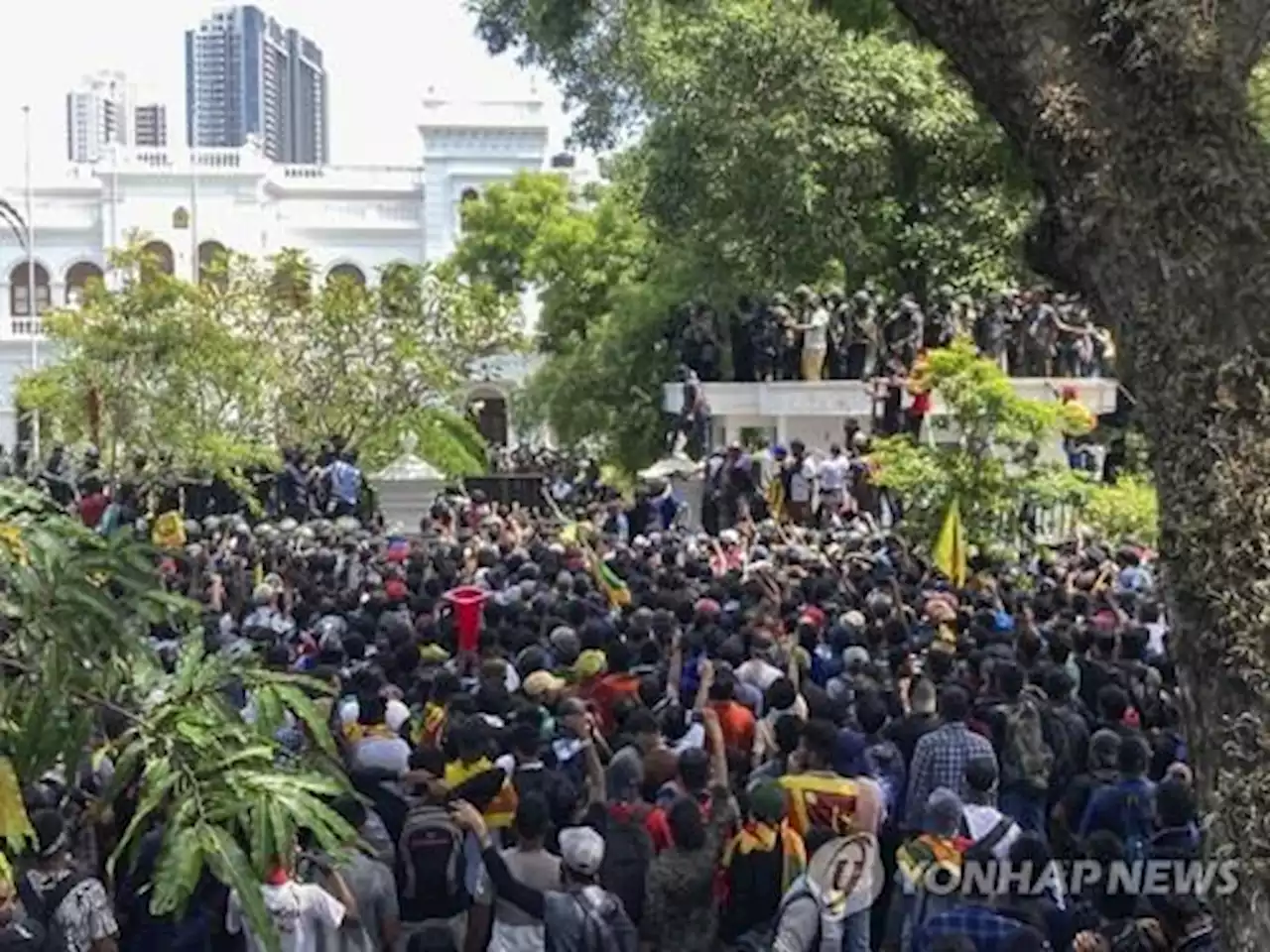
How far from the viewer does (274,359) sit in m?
30.6

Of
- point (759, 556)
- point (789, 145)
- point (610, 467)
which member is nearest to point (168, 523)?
point (759, 556)

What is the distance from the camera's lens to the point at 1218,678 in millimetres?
4898

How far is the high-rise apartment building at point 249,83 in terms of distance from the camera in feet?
472

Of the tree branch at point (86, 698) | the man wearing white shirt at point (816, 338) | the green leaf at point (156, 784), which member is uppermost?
the man wearing white shirt at point (816, 338)

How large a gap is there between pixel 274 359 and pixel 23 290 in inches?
926

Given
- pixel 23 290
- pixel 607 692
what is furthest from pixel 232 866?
pixel 23 290

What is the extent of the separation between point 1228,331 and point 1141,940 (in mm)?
1805

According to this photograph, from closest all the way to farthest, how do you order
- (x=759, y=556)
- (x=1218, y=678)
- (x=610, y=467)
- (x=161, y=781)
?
(x=161, y=781)
(x=1218, y=678)
(x=759, y=556)
(x=610, y=467)

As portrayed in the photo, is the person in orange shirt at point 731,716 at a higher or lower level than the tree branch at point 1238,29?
lower

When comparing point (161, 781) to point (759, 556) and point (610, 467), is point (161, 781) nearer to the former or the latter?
point (759, 556)

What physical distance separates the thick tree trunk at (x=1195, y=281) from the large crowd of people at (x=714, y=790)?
987 millimetres

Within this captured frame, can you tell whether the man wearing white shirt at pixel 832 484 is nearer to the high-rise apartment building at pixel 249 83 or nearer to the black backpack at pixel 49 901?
the black backpack at pixel 49 901

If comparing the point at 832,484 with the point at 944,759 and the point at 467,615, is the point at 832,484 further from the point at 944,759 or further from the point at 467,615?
the point at 944,759

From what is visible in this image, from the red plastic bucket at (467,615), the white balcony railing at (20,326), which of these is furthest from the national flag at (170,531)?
the white balcony railing at (20,326)
